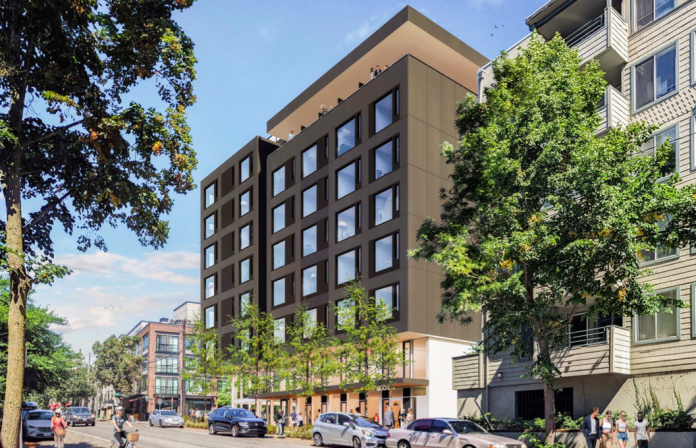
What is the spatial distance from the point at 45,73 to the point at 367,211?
29.5 metres

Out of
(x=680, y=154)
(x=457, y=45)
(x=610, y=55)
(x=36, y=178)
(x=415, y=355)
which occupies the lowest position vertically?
(x=415, y=355)

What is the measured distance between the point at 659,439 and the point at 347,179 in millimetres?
29774

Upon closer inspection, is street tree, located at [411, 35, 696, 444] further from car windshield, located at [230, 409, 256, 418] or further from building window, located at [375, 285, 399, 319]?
car windshield, located at [230, 409, 256, 418]

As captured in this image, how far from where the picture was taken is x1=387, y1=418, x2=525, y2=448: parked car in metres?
21.1

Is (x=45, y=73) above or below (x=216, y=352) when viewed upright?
above

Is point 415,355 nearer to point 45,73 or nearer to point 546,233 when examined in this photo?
point 546,233

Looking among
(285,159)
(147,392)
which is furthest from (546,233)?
(147,392)

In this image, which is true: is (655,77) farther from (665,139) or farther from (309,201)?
(309,201)

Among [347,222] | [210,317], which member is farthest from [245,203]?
[347,222]

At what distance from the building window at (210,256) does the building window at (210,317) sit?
4539 mm

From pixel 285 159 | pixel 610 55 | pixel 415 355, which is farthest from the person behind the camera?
pixel 285 159

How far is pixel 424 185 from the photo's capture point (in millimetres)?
42906

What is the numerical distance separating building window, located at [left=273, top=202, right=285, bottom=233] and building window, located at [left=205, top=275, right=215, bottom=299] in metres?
14.4

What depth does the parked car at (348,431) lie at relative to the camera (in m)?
27.5
